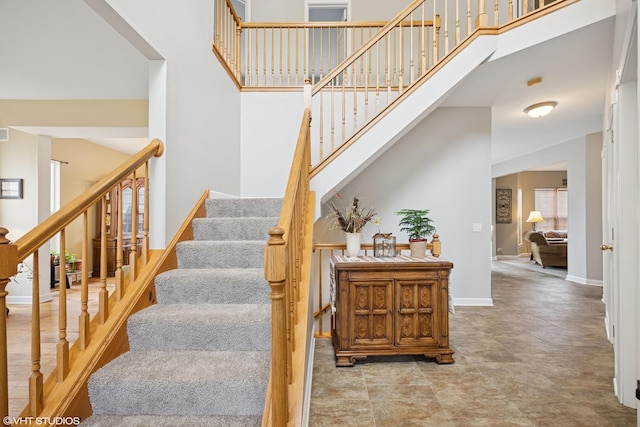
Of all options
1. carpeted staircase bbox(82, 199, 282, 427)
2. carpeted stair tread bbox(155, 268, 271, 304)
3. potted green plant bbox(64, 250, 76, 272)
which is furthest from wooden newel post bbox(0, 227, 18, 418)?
potted green plant bbox(64, 250, 76, 272)

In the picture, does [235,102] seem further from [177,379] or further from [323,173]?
[177,379]

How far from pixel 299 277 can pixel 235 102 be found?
2907mm

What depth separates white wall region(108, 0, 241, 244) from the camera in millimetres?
2398

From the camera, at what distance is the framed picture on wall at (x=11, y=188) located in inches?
189

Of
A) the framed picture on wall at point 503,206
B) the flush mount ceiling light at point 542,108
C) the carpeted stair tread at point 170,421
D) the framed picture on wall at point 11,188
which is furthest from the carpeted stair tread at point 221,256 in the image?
the framed picture on wall at point 503,206

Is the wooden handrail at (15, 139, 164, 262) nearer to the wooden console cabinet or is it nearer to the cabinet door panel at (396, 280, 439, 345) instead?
the wooden console cabinet

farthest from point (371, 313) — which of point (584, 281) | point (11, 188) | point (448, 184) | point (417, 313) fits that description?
point (584, 281)

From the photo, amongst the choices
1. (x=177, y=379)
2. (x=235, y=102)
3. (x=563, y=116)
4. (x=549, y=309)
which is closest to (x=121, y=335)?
(x=177, y=379)

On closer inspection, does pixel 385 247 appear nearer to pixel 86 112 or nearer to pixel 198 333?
pixel 198 333

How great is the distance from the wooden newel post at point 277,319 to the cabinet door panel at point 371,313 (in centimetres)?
143

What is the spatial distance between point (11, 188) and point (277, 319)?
18.1 ft

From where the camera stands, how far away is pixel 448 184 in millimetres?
4598

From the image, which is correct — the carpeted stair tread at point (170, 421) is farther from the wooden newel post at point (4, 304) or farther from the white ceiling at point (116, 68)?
the white ceiling at point (116, 68)

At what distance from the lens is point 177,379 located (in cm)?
164
